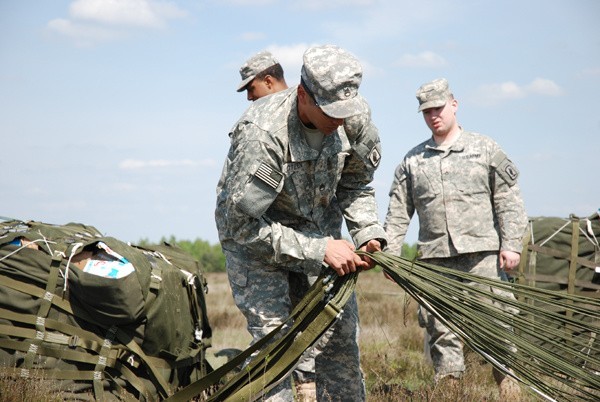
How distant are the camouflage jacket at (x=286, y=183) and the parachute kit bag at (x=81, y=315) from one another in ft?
3.75

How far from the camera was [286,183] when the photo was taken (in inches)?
171

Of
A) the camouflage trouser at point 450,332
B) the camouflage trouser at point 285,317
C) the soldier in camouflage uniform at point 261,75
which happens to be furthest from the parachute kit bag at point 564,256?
the camouflage trouser at point 285,317

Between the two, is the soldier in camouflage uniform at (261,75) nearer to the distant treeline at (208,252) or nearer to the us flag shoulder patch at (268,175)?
the us flag shoulder patch at (268,175)

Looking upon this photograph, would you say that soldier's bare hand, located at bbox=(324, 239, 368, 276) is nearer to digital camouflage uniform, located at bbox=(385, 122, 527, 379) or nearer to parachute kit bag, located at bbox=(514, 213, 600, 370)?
digital camouflage uniform, located at bbox=(385, 122, 527, 379)

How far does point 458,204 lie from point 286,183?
2.95 m

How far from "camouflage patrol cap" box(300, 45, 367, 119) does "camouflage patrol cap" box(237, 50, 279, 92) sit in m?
2.97

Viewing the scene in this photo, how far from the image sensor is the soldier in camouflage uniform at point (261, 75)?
7.08m

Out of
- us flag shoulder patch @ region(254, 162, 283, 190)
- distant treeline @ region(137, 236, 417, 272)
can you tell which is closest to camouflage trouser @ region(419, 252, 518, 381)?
us flag shoulder patch @ region(254, 162, 283, 190)

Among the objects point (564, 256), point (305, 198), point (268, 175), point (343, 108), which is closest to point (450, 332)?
point (564, 256)

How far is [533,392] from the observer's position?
404cm

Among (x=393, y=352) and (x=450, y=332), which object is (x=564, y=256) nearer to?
(x=393, y=352)

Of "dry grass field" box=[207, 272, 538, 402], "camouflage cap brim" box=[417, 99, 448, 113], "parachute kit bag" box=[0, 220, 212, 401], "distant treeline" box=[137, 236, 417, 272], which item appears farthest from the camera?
"distant treeline" box=[137, 236, 417, 272]

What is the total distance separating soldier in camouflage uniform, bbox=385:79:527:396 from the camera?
22.4 ft

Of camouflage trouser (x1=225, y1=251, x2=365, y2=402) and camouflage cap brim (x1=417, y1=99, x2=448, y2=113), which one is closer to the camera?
camouflage trouser (x1=225, y1=251, x2=365, y2=402)
